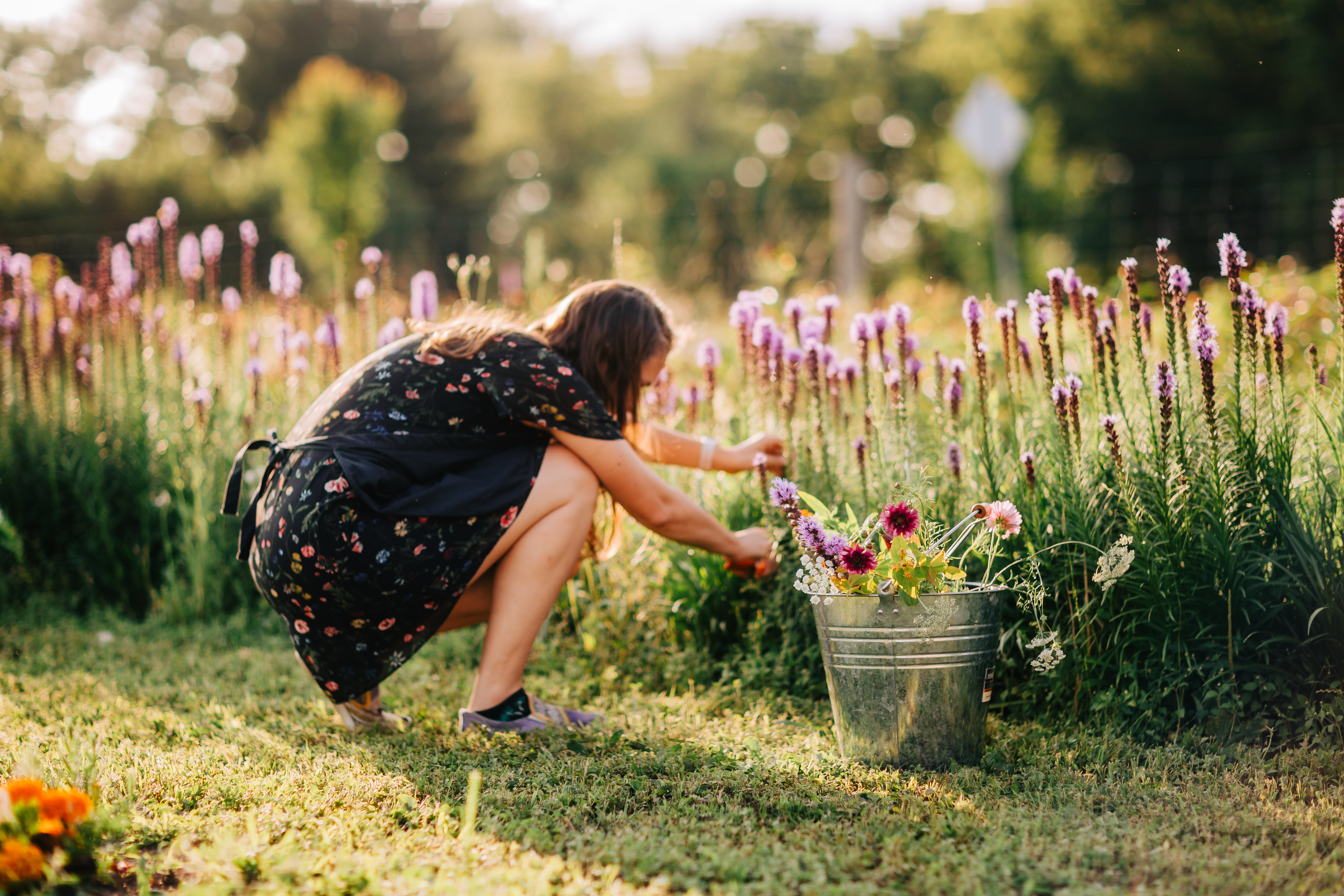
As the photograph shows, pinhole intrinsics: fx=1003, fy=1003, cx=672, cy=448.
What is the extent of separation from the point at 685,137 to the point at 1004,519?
34788mm

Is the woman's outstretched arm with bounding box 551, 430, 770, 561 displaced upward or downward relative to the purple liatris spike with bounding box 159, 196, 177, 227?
downward

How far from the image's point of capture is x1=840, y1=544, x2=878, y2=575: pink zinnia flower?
6.82 feet

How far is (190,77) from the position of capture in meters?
31.5

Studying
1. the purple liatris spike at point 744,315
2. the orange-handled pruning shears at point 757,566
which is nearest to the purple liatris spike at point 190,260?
the purple liatris spike at point 744,315

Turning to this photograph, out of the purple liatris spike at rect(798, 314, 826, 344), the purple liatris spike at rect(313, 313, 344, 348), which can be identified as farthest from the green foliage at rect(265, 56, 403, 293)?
the purple liatris spike at rect(798, 314, 826, 344)

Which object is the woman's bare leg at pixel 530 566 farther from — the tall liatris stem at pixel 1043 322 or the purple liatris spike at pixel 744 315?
the tall liatris stem at pixel 1043 322

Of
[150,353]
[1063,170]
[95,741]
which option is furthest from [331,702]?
[1063,170]

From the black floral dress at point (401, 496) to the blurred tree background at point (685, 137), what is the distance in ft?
5.51

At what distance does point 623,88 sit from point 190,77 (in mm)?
13703

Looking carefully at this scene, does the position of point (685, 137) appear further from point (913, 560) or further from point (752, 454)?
point (913, 560)

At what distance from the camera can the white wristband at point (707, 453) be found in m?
2.95

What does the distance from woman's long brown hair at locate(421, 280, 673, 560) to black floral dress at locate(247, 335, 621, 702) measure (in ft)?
0.47

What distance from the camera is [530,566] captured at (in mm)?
2529

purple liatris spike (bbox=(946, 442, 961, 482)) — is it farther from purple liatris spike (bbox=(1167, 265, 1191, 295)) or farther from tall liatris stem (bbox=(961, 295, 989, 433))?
purple liatris spike (bbox=(1167, 265, 1191, 295))
